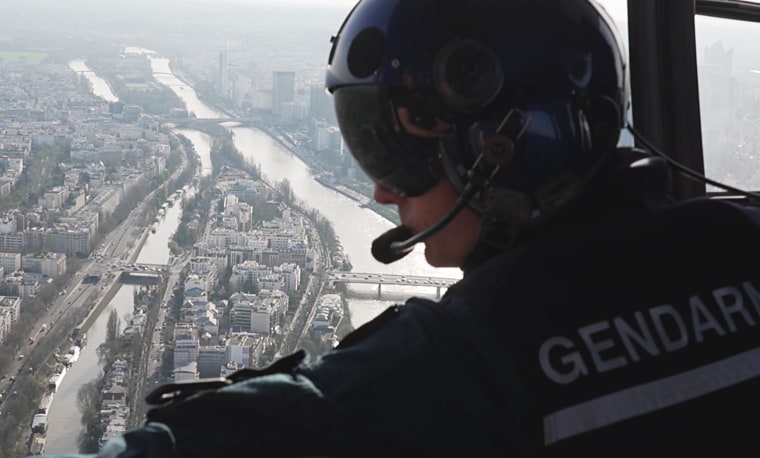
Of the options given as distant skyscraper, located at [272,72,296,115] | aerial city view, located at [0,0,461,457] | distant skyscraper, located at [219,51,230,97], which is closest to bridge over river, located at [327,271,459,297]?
aerial city view, located at [0,0,461,457]

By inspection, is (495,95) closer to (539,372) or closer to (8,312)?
(539,372)

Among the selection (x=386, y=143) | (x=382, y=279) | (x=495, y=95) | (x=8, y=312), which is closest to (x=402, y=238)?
(x=386, y=143)

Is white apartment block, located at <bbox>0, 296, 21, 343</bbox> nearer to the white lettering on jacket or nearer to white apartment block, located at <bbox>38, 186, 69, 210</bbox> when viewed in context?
white apartment block, located at <bbox>38, 186, 69, 210</bbox>

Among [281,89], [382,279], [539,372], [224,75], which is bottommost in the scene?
[539,372]

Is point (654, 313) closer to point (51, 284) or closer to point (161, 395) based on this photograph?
point (161, 395)

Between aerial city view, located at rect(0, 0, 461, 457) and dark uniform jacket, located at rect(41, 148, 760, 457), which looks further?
aerial city view, located at rect(0, 0, 461, 457)
